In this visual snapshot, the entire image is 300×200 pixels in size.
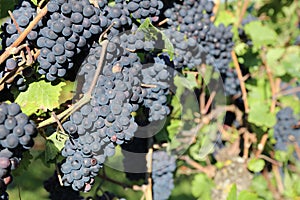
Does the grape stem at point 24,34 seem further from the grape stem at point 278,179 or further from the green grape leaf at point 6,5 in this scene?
the grape stem at point 278,179

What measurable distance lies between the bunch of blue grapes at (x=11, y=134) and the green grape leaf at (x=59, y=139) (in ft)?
0.84

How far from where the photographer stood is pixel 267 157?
7.44 feet

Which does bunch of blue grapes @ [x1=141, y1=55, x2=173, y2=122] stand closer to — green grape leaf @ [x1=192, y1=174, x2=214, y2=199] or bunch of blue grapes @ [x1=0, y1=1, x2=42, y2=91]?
bunch of blue grapes @ [x1=0, y1=1, x2=42, y2=91]

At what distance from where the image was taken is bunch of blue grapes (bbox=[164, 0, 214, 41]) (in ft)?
4.95

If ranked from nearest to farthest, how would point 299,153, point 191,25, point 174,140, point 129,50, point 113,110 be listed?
point 113,110 → point 129,50 → point 191,25 → point 174,140 → point 299,153

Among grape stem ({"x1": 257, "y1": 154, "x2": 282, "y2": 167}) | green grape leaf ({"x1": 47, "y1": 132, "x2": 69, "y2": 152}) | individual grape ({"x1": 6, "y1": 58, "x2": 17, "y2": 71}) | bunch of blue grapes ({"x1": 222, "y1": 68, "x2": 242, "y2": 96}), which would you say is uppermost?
bunch of blue grapes ({"x1": 222, "y1": 68, "x2": 242, "y2": 96})

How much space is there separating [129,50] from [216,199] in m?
1.19

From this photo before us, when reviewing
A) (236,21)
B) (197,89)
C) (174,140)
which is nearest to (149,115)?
(174,140)

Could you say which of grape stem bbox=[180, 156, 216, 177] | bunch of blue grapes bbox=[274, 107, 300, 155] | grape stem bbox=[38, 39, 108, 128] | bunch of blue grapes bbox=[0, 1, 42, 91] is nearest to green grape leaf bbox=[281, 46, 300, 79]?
bunch of blue grapes bbox=[274, 107, 300, 155]

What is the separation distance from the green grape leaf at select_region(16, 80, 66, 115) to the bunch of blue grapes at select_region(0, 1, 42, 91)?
4 centimetres

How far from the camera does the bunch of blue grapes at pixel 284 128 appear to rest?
232cm

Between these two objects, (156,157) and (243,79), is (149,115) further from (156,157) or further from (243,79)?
(243,79)

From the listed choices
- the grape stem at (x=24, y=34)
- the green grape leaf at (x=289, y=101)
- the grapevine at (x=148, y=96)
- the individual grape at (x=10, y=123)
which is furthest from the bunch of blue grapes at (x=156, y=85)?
the green grape leaf at (x=289, y=101)

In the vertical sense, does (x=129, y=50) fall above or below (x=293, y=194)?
above
